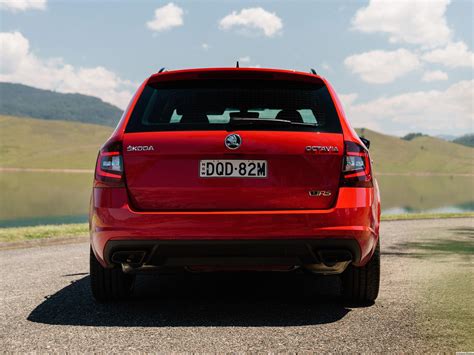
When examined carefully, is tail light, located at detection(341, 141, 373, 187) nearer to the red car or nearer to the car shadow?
the red car

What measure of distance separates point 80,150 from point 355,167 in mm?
160811

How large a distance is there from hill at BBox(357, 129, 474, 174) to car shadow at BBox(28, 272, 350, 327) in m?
160

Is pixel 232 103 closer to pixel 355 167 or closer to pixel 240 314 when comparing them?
pixel 355 167

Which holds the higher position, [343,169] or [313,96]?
[313,96]

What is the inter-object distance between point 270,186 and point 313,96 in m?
0.87

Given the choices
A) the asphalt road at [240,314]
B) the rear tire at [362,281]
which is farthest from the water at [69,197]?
the rear tire at [362,281]

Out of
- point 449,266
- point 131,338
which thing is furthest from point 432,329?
point 449,266

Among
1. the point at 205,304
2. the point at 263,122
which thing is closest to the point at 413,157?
the point at 205,304

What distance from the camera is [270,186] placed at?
3762 mm

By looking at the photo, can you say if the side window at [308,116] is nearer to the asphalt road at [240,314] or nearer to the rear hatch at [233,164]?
the rear hatch at [233,164]

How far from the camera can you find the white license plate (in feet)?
12.3

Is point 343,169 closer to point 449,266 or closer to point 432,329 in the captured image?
point 432,329

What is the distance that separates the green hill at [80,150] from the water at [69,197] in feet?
31.6

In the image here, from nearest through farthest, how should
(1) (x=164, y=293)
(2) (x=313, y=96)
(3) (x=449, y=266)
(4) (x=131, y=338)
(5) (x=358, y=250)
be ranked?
(4) (x=131, y=338)
(5) (x=358, y=250)
(2) (x=313, y=96)
(1) (x=164, y=293)
(3) (x=449, y=266)
